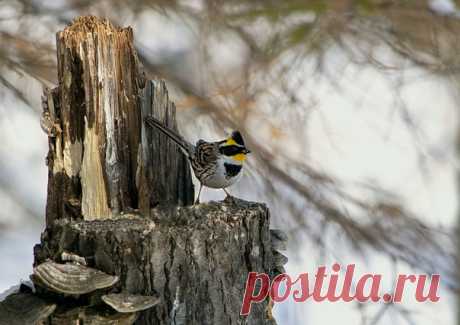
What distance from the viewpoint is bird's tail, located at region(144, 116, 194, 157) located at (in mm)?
2994

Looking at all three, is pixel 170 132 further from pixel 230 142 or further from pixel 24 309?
pixel 24 309

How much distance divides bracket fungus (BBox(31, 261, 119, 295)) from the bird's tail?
72 cm

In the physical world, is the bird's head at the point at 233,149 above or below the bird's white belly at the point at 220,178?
above

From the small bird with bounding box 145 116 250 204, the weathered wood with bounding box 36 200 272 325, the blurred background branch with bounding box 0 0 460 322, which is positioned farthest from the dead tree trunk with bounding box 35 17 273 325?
the blurred background branch with bounding box 0 0 460 322

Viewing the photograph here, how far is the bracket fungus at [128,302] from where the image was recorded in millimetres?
2395

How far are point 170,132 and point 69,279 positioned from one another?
2.64ft

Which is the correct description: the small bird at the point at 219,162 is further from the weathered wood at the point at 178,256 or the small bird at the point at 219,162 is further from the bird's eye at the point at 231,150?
Result: the weathered wood at the point at 178,256

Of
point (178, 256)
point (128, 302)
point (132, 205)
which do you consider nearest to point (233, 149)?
point (132, 205)

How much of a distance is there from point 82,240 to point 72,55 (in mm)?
678

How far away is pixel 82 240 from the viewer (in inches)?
101

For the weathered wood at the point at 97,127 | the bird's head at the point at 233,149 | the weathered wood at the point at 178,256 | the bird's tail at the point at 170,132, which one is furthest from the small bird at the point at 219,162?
the weathered wood at the point at 178,256

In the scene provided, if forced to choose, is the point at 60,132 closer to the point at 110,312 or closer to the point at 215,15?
the point at 110,312

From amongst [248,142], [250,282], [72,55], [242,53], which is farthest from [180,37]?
[250,282]

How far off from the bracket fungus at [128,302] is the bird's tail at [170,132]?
2.43 feet
